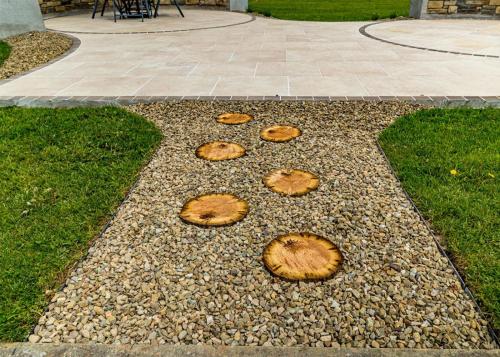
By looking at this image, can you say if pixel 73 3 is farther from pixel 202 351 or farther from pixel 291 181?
pixel 202 351

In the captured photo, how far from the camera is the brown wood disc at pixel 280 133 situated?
4.29 metres

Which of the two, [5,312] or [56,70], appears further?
[56,70]

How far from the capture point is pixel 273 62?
7375 millimetres

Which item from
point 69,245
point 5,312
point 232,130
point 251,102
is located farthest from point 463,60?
point 5,312

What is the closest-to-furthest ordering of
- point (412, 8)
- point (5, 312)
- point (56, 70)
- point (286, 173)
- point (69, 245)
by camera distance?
1. point (5, 312)
2. point (69, 245)
3. point (286, 173)
4. point (56, 70)
5. point (412, 8)

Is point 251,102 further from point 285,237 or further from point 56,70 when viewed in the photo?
point 56,70

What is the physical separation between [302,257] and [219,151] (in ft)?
6.11

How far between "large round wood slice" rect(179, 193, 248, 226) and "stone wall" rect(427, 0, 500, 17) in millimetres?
12501

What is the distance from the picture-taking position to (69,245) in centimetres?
267

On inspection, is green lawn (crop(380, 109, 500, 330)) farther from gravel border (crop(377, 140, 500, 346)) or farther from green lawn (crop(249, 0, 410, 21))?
green lawn (crop(249, 0, 410, 21))

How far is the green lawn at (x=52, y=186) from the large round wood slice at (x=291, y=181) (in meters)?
1.28

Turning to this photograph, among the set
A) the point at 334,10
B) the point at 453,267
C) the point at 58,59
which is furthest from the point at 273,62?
the point at 334,10

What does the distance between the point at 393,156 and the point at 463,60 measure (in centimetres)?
475

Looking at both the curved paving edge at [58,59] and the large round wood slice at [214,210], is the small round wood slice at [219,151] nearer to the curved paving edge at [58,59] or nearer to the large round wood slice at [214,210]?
the large round wood slice at [214,210]
